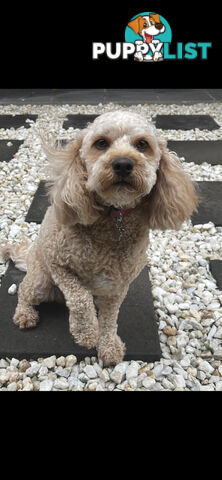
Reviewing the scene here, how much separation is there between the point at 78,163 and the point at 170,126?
4.19 m

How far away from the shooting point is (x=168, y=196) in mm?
1592

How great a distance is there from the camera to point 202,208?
341 cm

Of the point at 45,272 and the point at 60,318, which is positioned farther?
the point at 60,318

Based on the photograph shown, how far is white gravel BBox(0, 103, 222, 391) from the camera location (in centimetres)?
185

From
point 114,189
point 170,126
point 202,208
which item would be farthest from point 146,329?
point 170,126

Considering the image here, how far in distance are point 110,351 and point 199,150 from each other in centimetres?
339

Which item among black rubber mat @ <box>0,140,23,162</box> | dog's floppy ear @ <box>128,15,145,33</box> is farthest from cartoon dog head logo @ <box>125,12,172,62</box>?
black rubber mat @ <box>0,140,23,162</box>

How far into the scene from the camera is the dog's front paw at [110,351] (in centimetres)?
191

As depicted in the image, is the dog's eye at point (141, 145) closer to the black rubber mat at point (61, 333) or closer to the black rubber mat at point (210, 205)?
the black rubber mat at point (61, 333)

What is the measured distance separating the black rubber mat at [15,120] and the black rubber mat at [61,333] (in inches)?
143

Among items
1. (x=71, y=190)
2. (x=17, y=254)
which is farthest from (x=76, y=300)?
(x=17, y=254)

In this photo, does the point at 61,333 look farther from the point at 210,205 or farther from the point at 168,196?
the point at 210,205

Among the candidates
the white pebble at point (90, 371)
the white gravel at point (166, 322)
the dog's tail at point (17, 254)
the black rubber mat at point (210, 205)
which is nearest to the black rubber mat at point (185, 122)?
the white gravel at point (166, 322)

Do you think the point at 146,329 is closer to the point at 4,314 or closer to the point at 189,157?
the point at 4,314
